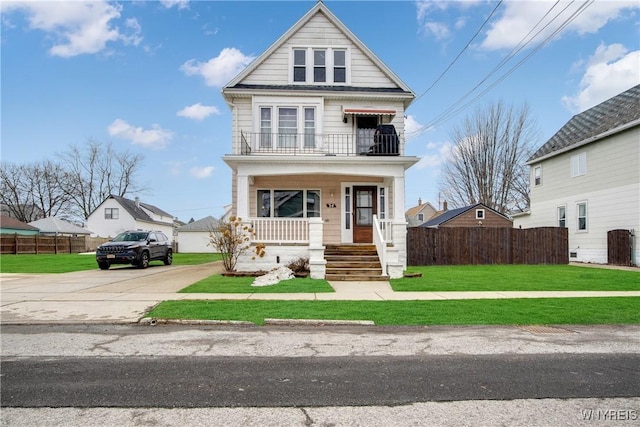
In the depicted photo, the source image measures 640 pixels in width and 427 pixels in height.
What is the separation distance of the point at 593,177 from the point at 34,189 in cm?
6377

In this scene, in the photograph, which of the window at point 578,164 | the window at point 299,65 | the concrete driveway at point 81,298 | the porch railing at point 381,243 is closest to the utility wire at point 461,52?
the window at point 299,65

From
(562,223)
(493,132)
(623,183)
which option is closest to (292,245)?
(623,183)

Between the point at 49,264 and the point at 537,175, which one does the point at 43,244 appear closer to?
the point at 49,264

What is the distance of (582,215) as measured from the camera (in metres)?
20.9

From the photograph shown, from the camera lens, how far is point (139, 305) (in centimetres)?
834

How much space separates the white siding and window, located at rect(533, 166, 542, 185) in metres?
0.37

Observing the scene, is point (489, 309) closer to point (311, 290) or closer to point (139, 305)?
point (311, 290)

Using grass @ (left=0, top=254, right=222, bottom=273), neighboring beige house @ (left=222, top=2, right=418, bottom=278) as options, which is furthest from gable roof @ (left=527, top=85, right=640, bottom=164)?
grass @ (left=0, top=254, right=222, bottom=273)

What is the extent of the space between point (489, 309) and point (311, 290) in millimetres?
4258

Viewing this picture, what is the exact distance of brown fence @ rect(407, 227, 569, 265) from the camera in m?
18.6

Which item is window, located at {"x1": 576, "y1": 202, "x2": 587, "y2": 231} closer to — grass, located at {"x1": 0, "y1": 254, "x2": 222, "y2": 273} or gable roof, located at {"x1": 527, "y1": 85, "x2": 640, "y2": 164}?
gable roof, located at {"x1": 527, "y1": 85, "x2": 640, "y2": 164}

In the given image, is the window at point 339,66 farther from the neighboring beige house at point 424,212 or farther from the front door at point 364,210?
the neighboring beige house at point 424,212

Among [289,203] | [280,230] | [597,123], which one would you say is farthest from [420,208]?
[280,230]

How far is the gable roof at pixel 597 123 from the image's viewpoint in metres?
18.2
